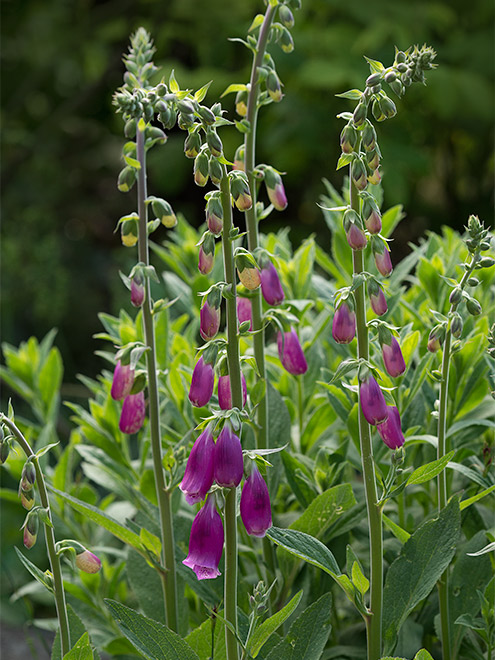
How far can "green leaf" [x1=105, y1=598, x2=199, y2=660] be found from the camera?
761 millimetres

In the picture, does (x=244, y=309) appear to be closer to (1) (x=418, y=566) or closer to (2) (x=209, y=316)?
(2) (x=209, y=316)

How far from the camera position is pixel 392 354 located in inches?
31.0

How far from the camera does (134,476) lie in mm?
1259

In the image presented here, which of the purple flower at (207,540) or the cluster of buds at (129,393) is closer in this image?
the purple flower at (207,540)

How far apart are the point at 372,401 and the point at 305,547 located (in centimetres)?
15

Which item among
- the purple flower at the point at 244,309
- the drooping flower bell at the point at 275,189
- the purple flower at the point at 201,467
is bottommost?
the purple flower at the point at 201,467

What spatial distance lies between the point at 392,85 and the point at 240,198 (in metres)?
0.17

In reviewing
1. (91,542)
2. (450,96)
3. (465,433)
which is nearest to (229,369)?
(465,433)

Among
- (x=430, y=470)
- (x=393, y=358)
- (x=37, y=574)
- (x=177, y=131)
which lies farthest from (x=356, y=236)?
(x=177, y=131)

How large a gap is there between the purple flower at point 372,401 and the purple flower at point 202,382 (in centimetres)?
14

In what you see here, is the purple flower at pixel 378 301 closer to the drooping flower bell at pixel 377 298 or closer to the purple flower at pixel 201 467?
the drooping flower bell at pixel 377 298

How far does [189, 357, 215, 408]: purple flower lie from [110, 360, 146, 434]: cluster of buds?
138mm

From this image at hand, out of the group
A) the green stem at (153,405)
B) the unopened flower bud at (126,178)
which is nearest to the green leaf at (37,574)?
the green stem at (153,405)

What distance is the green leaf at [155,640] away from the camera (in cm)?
76
